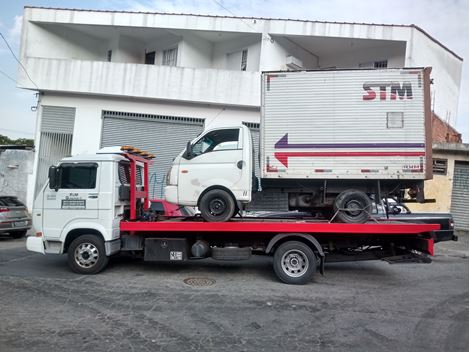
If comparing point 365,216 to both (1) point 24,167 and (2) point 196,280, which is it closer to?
(2) point 196,280

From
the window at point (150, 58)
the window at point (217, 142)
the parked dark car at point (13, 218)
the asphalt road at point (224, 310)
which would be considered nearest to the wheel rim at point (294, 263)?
the asphalt road at point (224, 310)

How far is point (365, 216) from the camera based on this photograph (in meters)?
7.54

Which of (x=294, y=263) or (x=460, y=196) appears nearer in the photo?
(x=294, y=263)

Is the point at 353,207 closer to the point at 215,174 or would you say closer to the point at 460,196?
the point at 215,174

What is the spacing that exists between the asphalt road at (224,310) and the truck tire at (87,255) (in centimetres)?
23

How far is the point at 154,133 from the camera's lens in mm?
16688

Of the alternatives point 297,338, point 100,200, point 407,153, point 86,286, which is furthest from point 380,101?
point 86,286

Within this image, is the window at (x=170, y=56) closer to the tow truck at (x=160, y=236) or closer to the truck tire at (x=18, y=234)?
the truck tire at (x=18, y=234)

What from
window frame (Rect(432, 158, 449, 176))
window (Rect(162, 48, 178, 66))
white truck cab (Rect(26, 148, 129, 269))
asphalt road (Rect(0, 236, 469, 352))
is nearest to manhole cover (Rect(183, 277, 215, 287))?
asphalt road (Rect(0, 236, 469, 352))

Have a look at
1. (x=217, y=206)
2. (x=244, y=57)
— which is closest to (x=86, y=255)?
(x=217, y=206)

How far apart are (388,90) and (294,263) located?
374 centimetres

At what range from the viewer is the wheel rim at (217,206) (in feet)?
25.0

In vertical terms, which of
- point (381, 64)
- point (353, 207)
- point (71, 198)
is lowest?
point (71, 198)

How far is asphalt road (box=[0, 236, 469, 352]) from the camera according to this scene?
452cm
